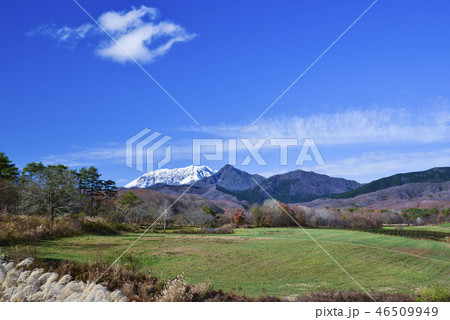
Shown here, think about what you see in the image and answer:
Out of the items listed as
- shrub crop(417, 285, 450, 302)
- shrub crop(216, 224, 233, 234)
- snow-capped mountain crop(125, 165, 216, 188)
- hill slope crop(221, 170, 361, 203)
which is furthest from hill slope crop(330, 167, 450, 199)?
shrub crop(417, 285, 450, 302)

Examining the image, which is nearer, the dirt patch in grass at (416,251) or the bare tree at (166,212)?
the dirt patch in grass at (416,251)

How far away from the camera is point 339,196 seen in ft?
66.5

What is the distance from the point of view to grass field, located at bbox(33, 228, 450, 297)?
26.5 ft

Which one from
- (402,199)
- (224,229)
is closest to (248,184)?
(224,229)

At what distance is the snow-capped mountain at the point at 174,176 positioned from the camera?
43.6 feet

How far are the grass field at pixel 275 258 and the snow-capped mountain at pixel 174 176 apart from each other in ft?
8.06

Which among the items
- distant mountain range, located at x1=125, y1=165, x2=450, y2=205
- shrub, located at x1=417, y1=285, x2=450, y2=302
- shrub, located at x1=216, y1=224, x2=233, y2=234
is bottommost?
shrub, located at x1=417, y1=285, x2=450, y2=302

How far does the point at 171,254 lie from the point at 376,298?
5750 millimetres

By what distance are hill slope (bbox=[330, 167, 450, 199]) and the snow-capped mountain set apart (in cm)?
1068

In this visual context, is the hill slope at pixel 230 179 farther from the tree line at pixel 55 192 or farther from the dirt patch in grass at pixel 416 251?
the dirt patch in grass at pixel 416 251

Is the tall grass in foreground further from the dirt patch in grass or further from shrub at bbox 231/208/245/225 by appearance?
the dirt patch in grass

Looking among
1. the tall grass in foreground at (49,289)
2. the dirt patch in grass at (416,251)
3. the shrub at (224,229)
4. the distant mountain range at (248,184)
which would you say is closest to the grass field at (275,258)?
the dirt patch in grass at (416,251)
